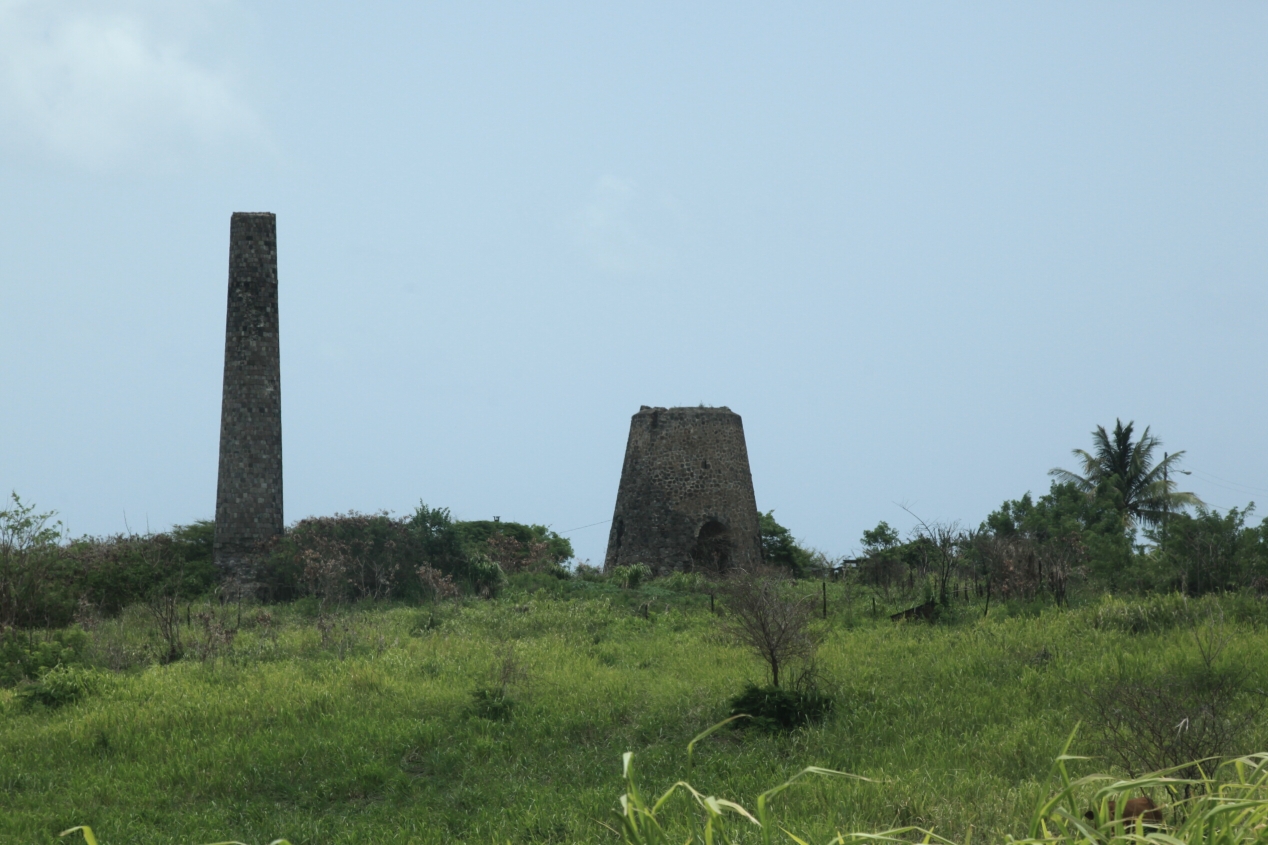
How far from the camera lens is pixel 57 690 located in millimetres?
12555

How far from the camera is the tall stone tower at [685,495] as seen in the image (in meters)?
27.5

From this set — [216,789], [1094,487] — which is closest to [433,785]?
[216,789]

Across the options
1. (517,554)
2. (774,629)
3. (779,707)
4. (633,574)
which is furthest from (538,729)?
(517,554)

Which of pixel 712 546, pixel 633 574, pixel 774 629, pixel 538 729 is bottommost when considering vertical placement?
pixel 538 729

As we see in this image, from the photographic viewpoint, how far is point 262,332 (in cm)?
2544

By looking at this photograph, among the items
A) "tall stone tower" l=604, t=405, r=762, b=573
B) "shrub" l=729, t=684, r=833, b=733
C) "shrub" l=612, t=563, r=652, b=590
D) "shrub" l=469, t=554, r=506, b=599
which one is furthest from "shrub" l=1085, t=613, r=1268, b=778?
"tall stone tower" l=604, t=405, r=762, b=573

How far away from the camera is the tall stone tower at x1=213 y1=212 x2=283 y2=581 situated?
2530 cm

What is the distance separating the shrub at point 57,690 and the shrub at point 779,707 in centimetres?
789

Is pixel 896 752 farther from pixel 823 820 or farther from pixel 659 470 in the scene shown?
pixel 659 470

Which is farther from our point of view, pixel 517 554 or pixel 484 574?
pixel 517 554

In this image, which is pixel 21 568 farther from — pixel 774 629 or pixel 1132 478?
pixel 1132 478

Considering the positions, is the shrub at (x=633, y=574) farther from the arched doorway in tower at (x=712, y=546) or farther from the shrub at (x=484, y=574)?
the shrub at (x=484, y=574)

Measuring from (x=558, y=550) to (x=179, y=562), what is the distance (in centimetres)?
1118

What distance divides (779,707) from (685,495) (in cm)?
1697
